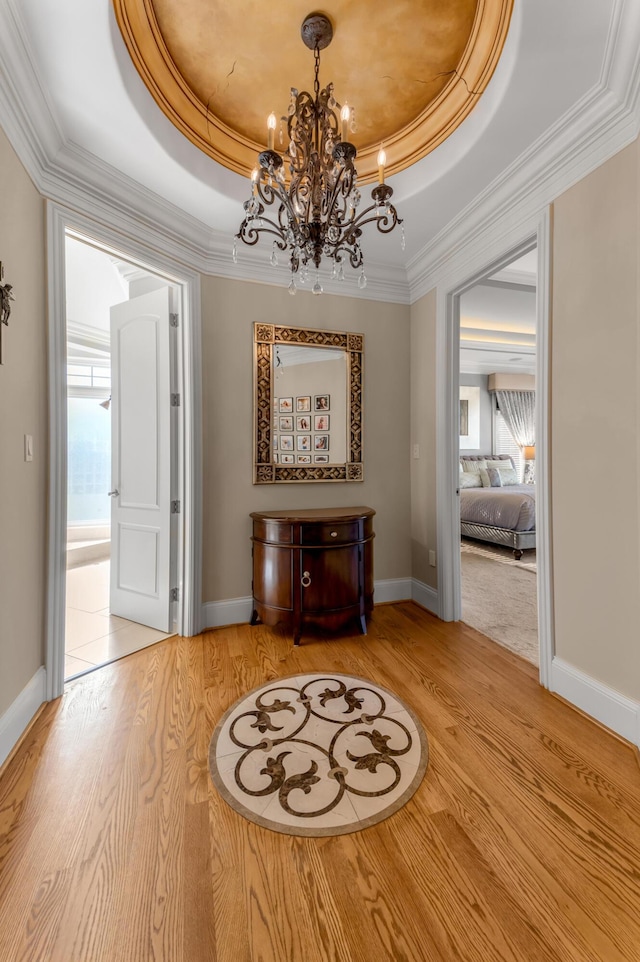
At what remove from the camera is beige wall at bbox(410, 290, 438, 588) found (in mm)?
3102

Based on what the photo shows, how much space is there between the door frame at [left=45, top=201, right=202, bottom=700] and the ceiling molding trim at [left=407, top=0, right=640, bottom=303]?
1860 millimetres

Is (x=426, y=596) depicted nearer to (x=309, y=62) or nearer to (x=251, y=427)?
(x=251, y=427)

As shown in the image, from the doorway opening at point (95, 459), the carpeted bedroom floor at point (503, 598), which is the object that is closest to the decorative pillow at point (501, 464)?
the carpeted bedroom floor at point (503, 598)

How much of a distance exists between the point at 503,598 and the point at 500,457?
4.63m

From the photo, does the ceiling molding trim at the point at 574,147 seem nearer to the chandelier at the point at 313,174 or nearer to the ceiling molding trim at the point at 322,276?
the ceiling molding trim at the point at 322,276

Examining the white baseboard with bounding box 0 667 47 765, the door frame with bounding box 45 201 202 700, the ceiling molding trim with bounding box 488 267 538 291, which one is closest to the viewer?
the white baseboard with bounding box 0 667 47 765

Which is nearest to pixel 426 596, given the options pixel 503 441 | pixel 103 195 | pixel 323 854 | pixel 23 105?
pixel 323 854

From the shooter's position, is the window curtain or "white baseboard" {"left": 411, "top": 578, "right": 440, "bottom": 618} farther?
the window curtain

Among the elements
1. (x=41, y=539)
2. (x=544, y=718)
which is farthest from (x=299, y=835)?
(x=41, y=539)

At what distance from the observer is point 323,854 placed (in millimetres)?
1243

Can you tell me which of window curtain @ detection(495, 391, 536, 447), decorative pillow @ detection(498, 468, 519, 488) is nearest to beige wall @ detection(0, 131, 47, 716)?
decorative pillow @ detection(498, 468, 519, 488)

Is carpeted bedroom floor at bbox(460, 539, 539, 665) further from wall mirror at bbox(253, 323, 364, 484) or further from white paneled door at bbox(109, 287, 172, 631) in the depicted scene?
white paneled door at bbox(109, 287, 172, 631)

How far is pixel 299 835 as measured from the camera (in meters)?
1.30

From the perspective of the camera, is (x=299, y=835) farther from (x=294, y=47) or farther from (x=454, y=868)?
(x=294, y=47)
